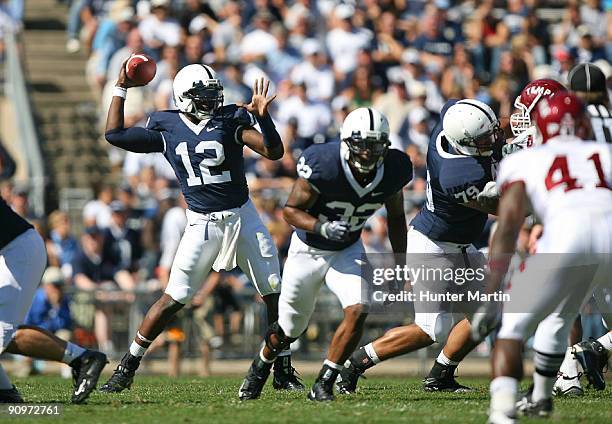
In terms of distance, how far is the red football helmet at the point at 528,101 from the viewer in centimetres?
957

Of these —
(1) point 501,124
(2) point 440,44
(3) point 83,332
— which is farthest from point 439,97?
(1) point 501,124

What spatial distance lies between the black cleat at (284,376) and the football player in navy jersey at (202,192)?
0.04ft

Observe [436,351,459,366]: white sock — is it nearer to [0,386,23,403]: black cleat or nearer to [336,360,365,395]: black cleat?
[336,360,365,395]: black cleat

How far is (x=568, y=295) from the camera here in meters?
7.19

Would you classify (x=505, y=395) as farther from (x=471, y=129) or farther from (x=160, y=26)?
(x=160, y=26)

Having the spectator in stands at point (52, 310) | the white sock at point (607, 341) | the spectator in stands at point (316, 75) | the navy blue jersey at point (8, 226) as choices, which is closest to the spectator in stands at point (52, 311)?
the spectator in stands at point (52, 310)

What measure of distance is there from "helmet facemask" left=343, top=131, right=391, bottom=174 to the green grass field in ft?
5.26

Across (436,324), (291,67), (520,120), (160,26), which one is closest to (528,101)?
(520,120)

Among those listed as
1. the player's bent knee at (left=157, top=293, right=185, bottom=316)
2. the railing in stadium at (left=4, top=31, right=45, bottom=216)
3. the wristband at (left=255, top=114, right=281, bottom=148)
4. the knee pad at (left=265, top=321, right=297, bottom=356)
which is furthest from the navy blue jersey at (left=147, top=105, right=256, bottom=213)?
the railing in stadium at (left=4, top=31, right=45, bottom=216)

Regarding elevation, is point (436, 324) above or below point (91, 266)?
below

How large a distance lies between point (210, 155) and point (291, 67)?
337 inches

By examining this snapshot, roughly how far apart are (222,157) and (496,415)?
11.6 ft

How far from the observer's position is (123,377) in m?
9.50

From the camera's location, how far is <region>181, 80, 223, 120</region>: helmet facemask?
378 inches
